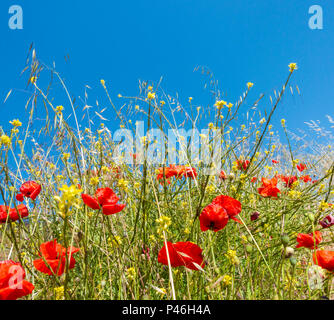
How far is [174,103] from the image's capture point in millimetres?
1777

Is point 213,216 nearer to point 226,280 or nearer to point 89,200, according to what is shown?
point 226,280

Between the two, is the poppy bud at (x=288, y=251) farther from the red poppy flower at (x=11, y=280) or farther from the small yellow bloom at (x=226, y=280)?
the red poppy flower at (x=11, y=280)

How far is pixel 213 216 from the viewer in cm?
86

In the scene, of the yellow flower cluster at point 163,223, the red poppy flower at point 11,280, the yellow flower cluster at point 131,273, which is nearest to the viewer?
the red poppy flower at point 11,280

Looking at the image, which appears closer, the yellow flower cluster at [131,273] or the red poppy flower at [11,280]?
the red poppy flower at [11,280]

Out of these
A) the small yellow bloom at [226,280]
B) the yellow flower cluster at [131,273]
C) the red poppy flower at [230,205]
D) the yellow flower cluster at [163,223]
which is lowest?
the small yellow bloom at [226,280]

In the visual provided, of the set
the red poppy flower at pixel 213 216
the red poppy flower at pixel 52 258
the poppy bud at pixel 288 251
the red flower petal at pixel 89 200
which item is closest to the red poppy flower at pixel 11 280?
the red poppy flower at pixel 52 258

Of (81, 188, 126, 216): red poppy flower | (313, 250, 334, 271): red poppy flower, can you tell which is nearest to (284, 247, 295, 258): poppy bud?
(313, 250, 334, 271): red poppy flower

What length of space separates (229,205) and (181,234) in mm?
454

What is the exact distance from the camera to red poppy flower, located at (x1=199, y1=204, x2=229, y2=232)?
0.86m

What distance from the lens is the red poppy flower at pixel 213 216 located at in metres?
0.86

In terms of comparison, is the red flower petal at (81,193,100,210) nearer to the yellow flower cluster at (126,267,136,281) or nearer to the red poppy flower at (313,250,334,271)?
the yellow flower cluster at (126,267,136,281)
